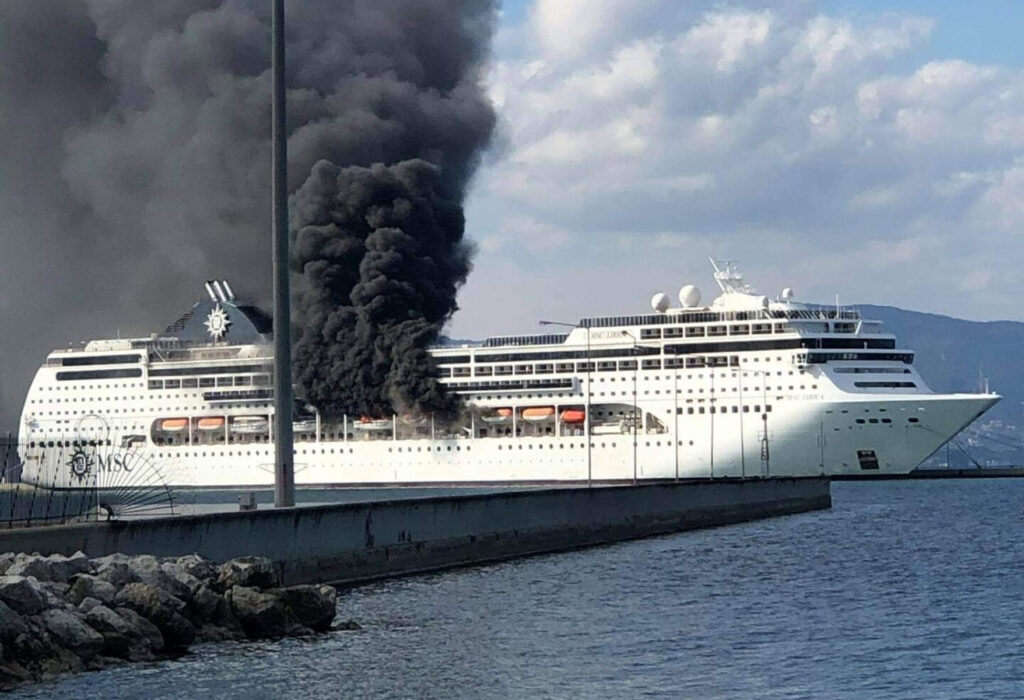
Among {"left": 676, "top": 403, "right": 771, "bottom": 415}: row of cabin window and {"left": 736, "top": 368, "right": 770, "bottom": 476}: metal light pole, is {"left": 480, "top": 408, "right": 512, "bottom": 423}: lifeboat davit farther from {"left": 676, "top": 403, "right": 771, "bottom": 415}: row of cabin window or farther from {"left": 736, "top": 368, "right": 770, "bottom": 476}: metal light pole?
{"left": 736, "top": 368, "right": 770, "bottom": 476}: metal light pole

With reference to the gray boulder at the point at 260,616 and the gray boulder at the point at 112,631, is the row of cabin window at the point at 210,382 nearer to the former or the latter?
the gray boulder at the point at 260,616

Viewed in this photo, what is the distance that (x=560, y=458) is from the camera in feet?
252

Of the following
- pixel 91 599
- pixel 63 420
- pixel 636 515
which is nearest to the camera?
pixel 91 599

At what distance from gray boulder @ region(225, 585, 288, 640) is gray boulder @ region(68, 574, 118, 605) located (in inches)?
74.6

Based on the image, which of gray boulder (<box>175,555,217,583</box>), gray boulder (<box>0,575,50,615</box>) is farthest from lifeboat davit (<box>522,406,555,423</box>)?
gray boulder (<box>0,575,50,615</box>)

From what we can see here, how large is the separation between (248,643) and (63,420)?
7358 centimetres

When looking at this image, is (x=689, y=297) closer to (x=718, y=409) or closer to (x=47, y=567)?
(x=718, y=409)

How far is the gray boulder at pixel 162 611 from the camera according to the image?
2125 centimetres

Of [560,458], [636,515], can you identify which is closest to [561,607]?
[636,515]

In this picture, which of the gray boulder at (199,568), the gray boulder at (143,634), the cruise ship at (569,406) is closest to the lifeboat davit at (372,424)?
the cruise ship at (569,406)

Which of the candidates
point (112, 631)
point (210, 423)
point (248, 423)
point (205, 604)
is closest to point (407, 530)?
point (205, 604)

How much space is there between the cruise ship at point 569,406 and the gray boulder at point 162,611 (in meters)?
44.8

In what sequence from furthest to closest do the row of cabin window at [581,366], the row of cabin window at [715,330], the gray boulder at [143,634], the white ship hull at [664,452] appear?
the row of cabin window at [581,366]
the row of cabin window at [715,330]
the white ship hull at [664,452]
the gray boulder at [143,634]

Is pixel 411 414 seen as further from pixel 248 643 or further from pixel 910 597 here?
pixel 248 643
